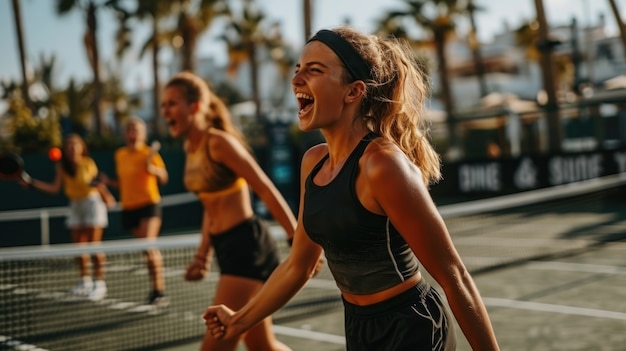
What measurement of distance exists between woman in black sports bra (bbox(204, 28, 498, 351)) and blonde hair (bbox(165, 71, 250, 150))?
7.45 feet

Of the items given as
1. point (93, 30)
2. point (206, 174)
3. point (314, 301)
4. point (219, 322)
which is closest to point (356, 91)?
point (219, 322)

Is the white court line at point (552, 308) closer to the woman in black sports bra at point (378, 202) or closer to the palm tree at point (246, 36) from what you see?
the woman in black sports bra at point (378, 202)

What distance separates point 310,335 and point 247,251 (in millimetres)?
2403

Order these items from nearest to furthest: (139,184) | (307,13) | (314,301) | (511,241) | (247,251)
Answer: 1. (247,251)
2. (314,301)
3. (139,184)
4. (511,241)
5. (307,13)

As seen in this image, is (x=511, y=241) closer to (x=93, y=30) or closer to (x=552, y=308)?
(x=552, y=308)

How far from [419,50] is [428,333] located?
3970 centimetres

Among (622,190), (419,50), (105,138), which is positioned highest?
(419,50)

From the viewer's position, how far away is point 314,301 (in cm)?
817

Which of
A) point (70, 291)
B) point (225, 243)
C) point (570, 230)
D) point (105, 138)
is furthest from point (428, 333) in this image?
point (105, 138)

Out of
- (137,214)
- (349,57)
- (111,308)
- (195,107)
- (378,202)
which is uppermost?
(349,57)

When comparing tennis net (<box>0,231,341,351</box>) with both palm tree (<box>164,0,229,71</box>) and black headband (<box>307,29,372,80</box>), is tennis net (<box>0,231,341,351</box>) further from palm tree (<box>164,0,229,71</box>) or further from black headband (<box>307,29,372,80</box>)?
palm tree (<box>164,0,229,71</box>)

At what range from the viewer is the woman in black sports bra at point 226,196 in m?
4.29

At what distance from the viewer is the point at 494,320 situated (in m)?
6.97

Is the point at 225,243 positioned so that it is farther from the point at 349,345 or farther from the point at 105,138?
the point at 105,138
